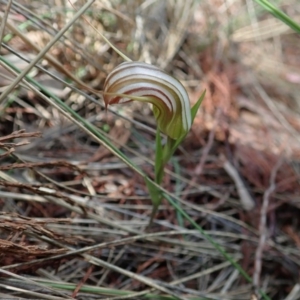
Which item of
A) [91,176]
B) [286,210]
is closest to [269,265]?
[286,210]

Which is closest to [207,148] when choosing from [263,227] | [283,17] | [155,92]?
[263,227]

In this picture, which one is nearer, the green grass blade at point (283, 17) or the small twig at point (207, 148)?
the green grass blade at point (283, 17)

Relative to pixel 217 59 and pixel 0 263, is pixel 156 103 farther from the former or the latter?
pixel 217 59

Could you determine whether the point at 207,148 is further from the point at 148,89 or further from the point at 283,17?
the point at 148,89

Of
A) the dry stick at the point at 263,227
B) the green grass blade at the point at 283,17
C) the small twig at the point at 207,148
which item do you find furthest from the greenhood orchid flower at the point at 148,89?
the small twig at the point at 207,148

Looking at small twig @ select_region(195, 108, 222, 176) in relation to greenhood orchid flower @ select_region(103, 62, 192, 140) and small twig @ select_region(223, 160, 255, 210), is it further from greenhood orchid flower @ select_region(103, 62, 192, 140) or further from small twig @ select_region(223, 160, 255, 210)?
greenhood orchid flower @ select_region(103, 62, 192, 140)

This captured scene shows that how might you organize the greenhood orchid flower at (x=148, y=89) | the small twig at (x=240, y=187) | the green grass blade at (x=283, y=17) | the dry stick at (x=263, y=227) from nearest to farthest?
1. the greenhood orchid flower at (x=148, y=89)
2. the green grass blade at (x=283, y=17)
3. the dry stick at (x=263, y=227)
4. the small twig at (x=240, y=187)

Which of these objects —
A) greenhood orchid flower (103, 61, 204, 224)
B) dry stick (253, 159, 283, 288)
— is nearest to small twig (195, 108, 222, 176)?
dry stick (253, 159, 283, 288)

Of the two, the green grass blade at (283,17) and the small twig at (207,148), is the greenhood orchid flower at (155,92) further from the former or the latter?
the small twig at (207,148)
